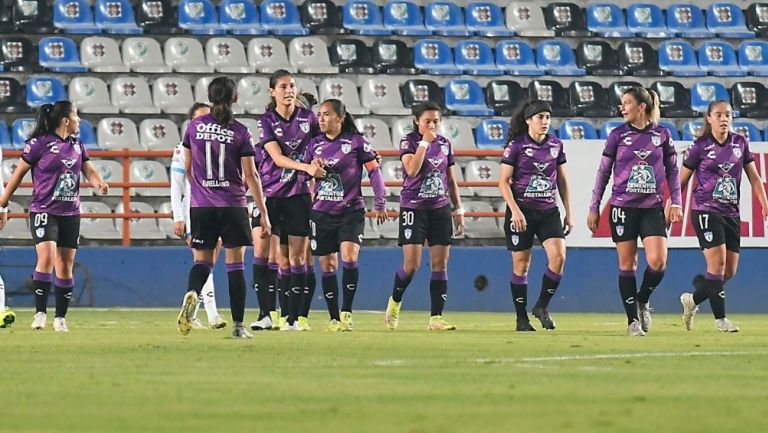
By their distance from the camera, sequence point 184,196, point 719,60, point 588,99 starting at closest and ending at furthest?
point 184,196, point 588,99, point 719,60

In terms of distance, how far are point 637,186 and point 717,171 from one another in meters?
1.41

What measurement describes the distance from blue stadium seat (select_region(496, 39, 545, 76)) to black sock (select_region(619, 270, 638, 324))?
12.9m

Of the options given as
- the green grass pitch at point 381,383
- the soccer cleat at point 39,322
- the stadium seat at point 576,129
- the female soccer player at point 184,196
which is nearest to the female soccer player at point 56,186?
the soccer cleat at point 39,322

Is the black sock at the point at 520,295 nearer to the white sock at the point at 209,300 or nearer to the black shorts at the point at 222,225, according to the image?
the white sock at the point at 209,300

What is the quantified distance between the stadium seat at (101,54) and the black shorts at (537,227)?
1121 centimetres

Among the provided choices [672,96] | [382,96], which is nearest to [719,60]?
[672,96]

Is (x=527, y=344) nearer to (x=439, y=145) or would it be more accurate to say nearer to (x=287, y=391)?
(x=439, y=145)

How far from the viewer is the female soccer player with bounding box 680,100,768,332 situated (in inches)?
596

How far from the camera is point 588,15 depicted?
93.5 ft

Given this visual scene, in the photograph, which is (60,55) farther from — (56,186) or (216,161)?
(216,161)

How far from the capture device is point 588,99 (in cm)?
2645

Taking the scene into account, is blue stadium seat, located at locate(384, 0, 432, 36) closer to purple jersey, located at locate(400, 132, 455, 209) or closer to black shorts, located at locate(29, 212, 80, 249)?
purple jersey, located at locate(400, 132, 455, 209)

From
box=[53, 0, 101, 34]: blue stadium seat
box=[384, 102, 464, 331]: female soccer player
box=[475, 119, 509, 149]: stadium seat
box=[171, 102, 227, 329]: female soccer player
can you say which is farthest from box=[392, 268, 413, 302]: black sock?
box=[53, 0, 101, 34]: blue stadium seat

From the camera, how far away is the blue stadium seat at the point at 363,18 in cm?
2688
